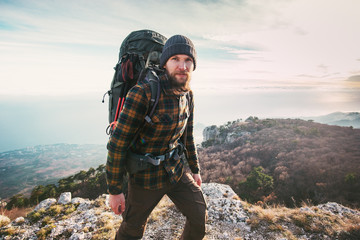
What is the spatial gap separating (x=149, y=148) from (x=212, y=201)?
17.5 feet

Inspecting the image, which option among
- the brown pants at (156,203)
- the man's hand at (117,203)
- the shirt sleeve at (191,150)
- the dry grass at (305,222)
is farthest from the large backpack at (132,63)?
the dry grass at (305,222)

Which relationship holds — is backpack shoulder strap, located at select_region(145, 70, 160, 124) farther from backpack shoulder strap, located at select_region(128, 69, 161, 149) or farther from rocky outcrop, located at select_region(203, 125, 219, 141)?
rocky outcrop, located at select_region(203, 125, 219, 141)

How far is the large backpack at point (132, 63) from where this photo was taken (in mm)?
2607

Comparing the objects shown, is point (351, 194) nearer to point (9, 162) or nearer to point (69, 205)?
point (69, 205)

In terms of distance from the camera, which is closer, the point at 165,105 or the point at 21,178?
the point at 165,105

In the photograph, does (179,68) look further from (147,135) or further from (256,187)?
(256,187)

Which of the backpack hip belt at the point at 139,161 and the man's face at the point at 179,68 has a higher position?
the man's face at the point at 179,68

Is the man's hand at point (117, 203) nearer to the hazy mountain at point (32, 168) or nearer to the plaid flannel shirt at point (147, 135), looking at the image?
the plaid flannel shirt at point (147, 135)

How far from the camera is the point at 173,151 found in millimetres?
2609

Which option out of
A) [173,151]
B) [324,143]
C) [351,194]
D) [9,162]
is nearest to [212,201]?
[173,151]

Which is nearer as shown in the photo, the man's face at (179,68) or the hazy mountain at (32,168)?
the man's face at (179,68)

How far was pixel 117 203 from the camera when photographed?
2189 millimetres

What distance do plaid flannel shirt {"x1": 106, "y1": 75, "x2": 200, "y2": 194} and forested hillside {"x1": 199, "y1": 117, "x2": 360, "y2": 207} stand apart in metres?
8.25

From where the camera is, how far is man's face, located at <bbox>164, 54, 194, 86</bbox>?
2238mm
